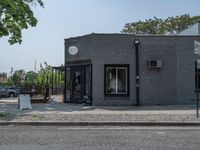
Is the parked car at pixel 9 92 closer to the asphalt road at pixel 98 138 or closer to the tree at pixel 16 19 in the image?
the tree at pixel 16 19

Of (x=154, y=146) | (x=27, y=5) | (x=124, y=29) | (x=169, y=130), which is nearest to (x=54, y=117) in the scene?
(x=169, y=130)

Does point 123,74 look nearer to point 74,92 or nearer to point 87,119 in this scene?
point 74,92

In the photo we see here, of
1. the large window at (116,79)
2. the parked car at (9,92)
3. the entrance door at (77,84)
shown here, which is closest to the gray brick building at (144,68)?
the large window at (116,79)

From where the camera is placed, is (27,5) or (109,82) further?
(27,5)

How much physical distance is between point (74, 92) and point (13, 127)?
1340cm

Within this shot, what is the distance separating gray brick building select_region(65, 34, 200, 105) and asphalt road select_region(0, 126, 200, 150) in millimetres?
11238

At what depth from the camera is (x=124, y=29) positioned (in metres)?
72.9

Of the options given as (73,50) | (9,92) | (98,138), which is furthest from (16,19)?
(9,92)

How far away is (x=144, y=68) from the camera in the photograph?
29.8 m

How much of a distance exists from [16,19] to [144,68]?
388 inches

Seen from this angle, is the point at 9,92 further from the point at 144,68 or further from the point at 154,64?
the point at 154,64

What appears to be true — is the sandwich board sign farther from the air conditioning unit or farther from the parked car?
the parked car

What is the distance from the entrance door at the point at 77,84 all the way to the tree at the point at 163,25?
122 ft

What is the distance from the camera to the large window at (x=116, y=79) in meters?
30.0
